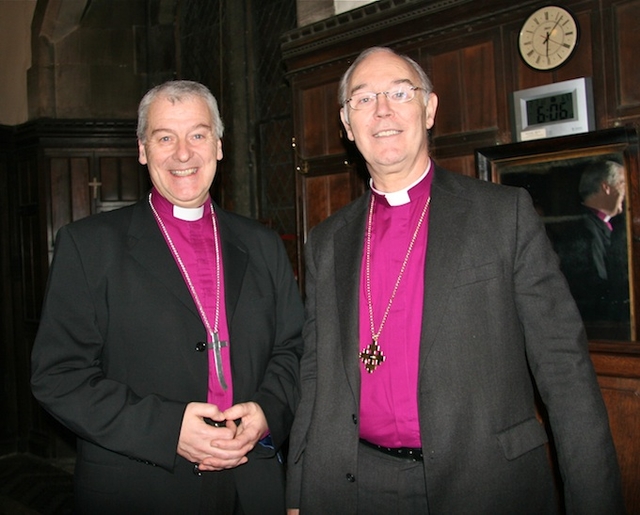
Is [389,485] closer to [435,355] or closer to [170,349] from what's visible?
[435,355]

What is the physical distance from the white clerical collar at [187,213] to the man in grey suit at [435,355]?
59 cm

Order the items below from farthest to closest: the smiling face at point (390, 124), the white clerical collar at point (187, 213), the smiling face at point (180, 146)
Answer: the white clerical collar at point (187, 213) < the smiling face at point (180, 146) < the smiling face at point (390, 124)

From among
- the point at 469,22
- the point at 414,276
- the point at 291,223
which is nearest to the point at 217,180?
the point at 291,223

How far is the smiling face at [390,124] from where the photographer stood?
2.02 meters

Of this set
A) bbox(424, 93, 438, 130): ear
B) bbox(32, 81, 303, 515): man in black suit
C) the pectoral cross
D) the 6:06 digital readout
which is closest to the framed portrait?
the 6:06 digital readout

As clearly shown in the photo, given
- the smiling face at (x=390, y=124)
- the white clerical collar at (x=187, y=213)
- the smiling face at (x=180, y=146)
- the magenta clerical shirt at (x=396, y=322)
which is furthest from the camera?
the white clerical collar at (x=187, y=213)

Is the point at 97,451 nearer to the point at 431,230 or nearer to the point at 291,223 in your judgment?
the point at 431,230

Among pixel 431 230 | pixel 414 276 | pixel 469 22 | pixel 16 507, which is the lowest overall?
pixel 16 507

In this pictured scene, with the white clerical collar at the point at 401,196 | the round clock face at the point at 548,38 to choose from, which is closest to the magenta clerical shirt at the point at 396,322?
the white clerical collar at the point at 401,196

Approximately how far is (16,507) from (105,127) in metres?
3.72

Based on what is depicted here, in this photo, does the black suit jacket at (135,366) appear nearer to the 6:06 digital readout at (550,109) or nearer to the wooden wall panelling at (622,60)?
the 6:06 digital readout at (550,109)

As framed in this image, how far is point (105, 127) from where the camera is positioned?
253 inches

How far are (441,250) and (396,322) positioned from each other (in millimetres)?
274

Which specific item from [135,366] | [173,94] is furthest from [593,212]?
[135,366]
